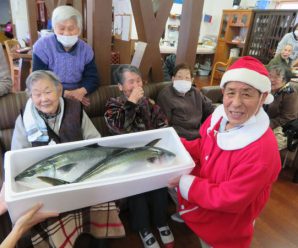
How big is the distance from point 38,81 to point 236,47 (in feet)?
19.8

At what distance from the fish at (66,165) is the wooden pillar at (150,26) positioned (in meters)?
1.55

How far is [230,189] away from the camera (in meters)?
0.97

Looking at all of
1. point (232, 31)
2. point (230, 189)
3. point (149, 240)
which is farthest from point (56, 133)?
point (232, 31)

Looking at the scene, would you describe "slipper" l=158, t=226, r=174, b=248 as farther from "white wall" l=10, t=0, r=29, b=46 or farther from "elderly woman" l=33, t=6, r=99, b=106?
"white wall" l=10, t=0, r=29, b=46

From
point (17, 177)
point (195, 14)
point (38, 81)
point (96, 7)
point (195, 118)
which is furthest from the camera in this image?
point (195, 14)

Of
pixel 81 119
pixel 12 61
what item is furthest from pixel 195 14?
pixel 12 61

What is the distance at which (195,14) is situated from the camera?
2.46 m

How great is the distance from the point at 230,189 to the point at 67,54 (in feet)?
4.93

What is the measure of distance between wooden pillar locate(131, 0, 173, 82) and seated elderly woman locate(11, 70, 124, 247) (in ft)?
3.85

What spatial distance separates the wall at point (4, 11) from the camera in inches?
380

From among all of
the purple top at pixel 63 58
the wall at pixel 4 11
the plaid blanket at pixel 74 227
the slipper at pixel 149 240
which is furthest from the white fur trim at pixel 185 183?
the wall at pixel 4 11

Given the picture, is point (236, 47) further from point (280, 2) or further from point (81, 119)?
point (81, 119)

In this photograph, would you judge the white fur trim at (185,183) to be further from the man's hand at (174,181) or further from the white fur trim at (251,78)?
the white fur trim at (251,78)

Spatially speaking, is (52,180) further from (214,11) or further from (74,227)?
(214,11)
